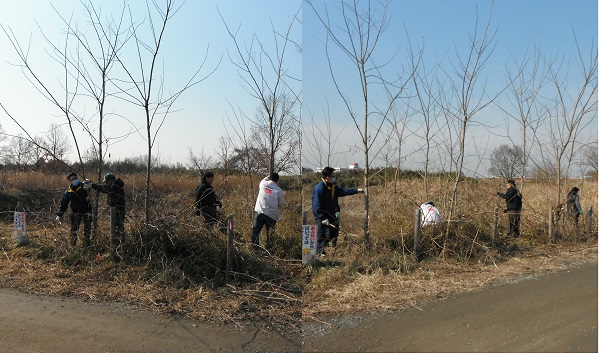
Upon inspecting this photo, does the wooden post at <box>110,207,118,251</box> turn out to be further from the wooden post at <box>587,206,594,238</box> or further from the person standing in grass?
the wooden post at <box>587,206,594,238</box>

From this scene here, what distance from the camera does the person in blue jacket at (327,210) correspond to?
4773mm

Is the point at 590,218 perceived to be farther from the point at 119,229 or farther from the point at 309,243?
the point at 119,229

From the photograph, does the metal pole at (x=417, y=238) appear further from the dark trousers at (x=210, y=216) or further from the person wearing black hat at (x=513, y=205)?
the dark trousers at (x=210, y=216)

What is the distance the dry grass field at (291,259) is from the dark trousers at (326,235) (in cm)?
13

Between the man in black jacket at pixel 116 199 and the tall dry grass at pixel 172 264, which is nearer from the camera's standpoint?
the tall dry grass at pixel 172 264

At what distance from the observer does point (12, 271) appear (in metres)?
5.25

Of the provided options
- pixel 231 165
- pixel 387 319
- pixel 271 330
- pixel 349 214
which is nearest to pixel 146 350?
pixel 271 330

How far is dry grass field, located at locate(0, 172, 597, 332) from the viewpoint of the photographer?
3627mm

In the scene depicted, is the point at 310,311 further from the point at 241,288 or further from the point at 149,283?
the point at 149,283

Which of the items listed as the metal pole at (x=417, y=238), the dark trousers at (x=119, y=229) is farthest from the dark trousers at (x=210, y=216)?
the metal pole at (x=417, y=238)

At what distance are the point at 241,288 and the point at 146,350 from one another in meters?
1.34

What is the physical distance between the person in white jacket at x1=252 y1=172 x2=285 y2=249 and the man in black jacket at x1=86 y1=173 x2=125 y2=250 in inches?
62.5

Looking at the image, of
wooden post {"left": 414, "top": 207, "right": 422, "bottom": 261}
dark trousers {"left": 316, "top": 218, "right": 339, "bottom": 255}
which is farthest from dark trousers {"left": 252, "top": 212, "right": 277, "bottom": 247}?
wooden post {"left": 414, "top": 207, "right": 422, "bottom": 261}

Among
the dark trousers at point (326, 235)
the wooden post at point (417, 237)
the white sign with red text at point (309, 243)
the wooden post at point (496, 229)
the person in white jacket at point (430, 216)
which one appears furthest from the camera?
the person in white jacket at point (430, 216)
